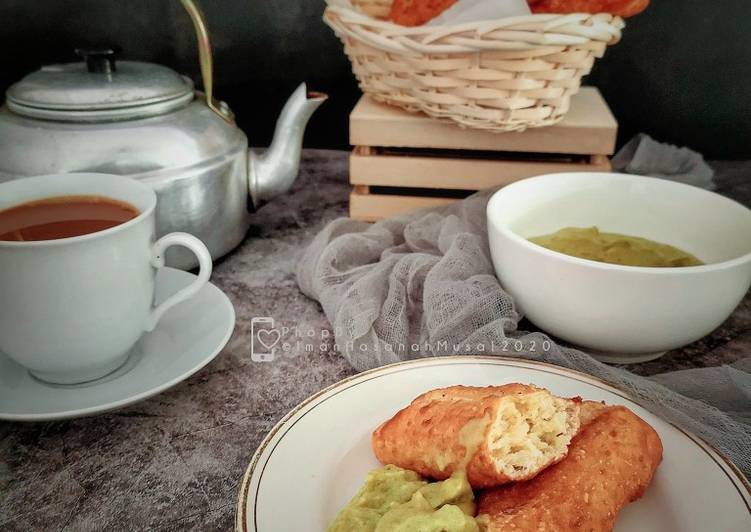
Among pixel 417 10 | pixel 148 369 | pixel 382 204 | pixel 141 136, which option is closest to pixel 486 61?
pixel 417 10

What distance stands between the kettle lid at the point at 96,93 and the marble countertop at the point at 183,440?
246 mm

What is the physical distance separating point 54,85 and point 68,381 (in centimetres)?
36

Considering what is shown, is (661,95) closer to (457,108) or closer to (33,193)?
(457,108)

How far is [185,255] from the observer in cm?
82

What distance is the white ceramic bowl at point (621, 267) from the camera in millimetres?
625

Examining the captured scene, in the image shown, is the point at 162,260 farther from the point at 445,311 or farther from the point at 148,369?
the point at 445,311

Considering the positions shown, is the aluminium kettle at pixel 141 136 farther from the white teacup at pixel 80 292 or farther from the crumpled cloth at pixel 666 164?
the crumpled cloth at pixel 666 164

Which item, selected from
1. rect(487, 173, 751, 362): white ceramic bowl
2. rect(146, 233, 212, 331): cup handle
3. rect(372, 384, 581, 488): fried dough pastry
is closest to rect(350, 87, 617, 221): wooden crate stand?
rect(487, 173, 751, 362): white ceramic bowl

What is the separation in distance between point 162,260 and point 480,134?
0.50m

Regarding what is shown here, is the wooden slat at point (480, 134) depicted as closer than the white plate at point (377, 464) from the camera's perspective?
No

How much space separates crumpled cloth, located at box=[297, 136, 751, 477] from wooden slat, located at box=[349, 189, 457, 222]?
6cm

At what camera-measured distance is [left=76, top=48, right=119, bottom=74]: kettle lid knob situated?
0.80 meters

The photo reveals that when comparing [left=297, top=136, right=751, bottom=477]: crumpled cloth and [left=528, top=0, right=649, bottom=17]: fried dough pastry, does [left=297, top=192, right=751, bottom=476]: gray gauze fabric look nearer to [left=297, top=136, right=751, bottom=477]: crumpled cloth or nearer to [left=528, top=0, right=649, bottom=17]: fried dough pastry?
[left=297, top=136, right=751, bottom=477]: crumpled cloth

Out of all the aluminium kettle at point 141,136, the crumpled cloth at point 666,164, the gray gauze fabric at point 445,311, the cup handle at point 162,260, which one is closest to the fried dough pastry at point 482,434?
the gray gauze fabric at point 445,311
